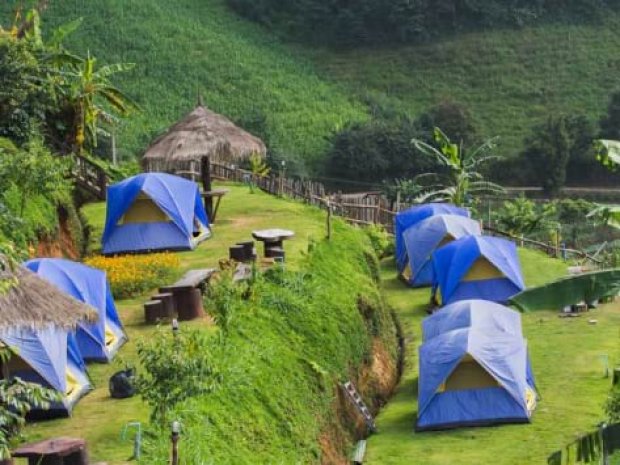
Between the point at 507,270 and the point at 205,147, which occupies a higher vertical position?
the point at 205,147

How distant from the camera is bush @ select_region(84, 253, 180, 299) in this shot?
2053 cm

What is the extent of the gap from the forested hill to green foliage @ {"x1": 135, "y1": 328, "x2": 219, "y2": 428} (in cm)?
4089

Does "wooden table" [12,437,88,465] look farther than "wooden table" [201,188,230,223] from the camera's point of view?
No

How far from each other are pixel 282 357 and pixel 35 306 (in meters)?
5.27

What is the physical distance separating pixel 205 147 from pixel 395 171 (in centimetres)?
2315

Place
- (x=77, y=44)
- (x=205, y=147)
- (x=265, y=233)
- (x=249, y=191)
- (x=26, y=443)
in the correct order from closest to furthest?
(x=26, y=443) < (x=265, y=233) < (x=205, y=147) < (x=249, y=191) < (x=77, y=44)

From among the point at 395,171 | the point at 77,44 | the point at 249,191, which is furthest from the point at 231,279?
the point at 77,44

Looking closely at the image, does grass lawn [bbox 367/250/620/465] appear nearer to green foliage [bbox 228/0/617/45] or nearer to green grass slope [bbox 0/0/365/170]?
green grass slope [bbox 0/0/365/170]

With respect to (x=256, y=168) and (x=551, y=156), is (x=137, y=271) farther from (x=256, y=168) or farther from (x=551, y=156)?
(x=551, y=156)

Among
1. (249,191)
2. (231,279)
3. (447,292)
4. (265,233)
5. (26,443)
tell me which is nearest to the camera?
(26,443)

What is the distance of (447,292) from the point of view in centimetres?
2570

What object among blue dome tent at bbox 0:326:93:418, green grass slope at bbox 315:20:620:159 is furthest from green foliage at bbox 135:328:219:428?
green grass slope at bbox 315:20:620:159

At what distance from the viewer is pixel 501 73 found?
203ft

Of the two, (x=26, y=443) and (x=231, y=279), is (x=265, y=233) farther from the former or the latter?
(x=26, y=443)
